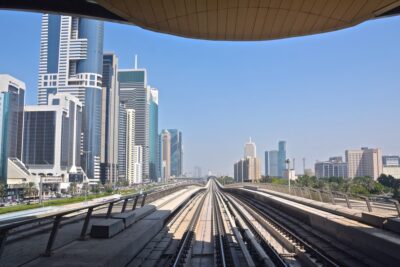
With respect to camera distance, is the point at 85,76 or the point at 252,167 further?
the point at 85,76

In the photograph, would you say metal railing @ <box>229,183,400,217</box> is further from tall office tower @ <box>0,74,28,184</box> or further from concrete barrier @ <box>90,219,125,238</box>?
tall office tower @ <box>0,74,28,184</box>

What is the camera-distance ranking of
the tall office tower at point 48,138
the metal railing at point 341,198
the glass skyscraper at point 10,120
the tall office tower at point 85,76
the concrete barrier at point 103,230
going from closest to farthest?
the concrete barrier at point 103,230
the metal railing at point 341,198
the glass skyscraper at point 10,120
the tall office tower at point 48,138
the tall office tower at point 85,76

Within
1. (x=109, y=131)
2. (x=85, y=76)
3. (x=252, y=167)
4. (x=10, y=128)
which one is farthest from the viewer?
(x=109, y=131)

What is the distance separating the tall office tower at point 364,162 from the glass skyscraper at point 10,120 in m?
135

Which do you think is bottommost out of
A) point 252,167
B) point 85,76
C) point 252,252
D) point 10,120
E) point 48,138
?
point 252,252

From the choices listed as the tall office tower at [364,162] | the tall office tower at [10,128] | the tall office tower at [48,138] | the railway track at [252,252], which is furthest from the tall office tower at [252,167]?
the railway track at [252,252]

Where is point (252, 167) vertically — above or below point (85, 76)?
below

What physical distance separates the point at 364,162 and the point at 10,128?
483ft

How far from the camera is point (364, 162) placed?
18825 cm

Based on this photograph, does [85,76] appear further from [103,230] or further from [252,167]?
[103,230]

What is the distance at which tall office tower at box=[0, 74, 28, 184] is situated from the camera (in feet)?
390

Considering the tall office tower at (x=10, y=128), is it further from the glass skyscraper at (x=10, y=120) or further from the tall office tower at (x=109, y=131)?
the tall office tower at (x=109, y=131)

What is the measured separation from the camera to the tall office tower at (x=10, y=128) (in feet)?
390

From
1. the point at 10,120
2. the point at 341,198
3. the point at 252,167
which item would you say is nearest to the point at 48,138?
the point at 10,120
